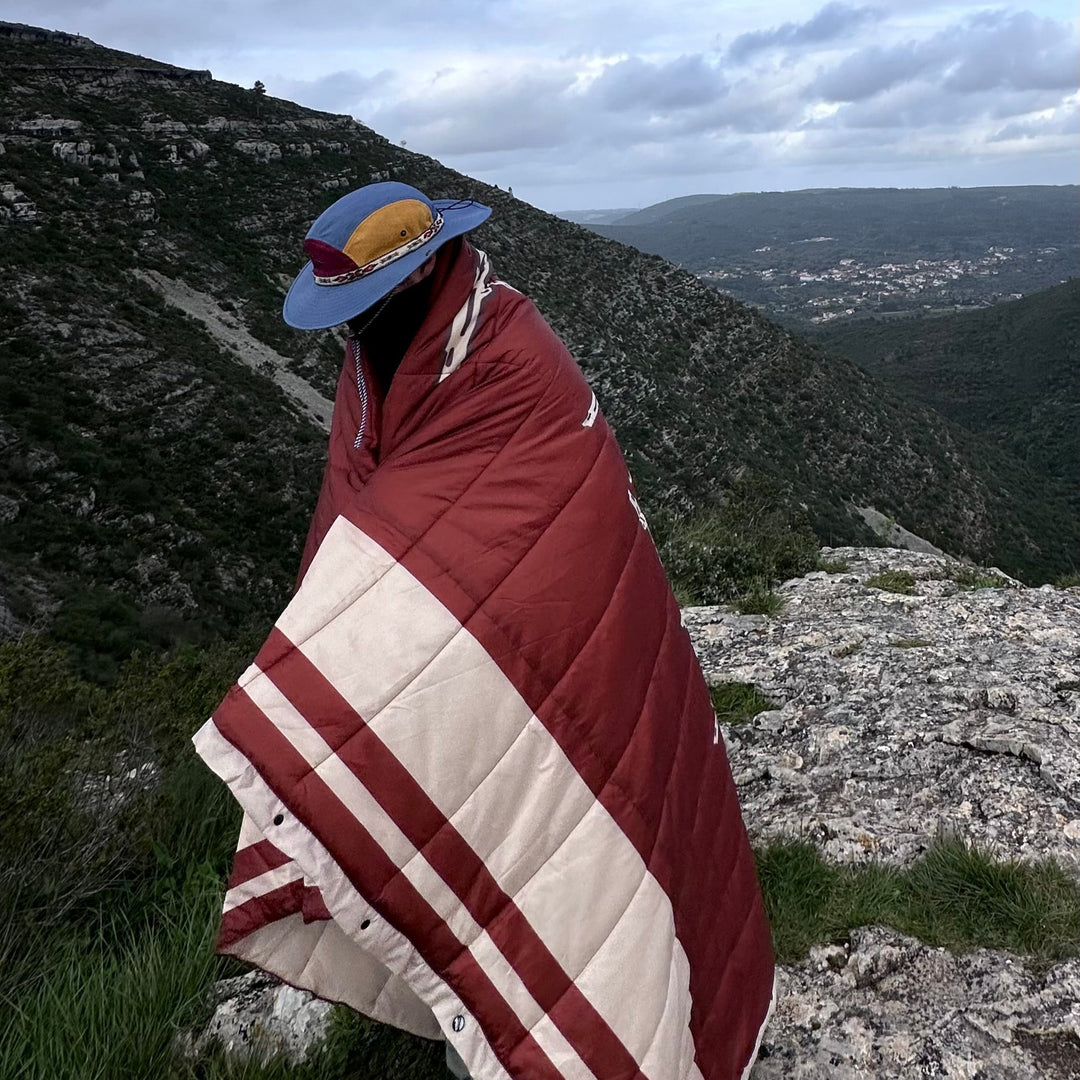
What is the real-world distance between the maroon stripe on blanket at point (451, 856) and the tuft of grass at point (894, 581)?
4.72 meters

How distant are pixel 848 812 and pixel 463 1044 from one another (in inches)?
84.4

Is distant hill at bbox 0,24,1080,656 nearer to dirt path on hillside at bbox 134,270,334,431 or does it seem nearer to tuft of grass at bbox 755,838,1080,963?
dirt path on hillside at bbox 134,270,334,431

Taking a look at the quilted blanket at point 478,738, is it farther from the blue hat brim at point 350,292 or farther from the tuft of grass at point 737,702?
the tuft of grass at point 737,702

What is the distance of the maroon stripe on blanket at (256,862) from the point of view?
125cm

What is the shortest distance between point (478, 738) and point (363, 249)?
2.56ft

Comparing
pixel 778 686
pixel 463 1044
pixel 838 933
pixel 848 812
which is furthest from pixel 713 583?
pixel 463 1044

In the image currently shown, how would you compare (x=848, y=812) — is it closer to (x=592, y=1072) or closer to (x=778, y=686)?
(x=778, y=686)

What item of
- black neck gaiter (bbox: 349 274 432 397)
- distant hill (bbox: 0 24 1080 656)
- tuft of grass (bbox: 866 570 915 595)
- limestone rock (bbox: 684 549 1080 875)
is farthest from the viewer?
distant hill (bbox: 0 24 1080 656)

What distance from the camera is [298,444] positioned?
2586 cm

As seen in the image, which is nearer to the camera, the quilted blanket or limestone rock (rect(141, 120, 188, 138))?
the quilted blanket

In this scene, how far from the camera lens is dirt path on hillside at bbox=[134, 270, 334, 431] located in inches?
1252

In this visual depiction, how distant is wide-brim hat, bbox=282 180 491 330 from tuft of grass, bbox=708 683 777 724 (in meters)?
2.77

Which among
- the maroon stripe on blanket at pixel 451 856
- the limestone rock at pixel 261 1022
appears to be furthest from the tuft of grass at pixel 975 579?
the maroon stripe on blanket at pixel 451 856

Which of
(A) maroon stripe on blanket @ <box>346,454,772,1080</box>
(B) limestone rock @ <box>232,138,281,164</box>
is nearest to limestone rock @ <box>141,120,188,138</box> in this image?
(B) limestone rock @ <box>232,138,281,164</box>
